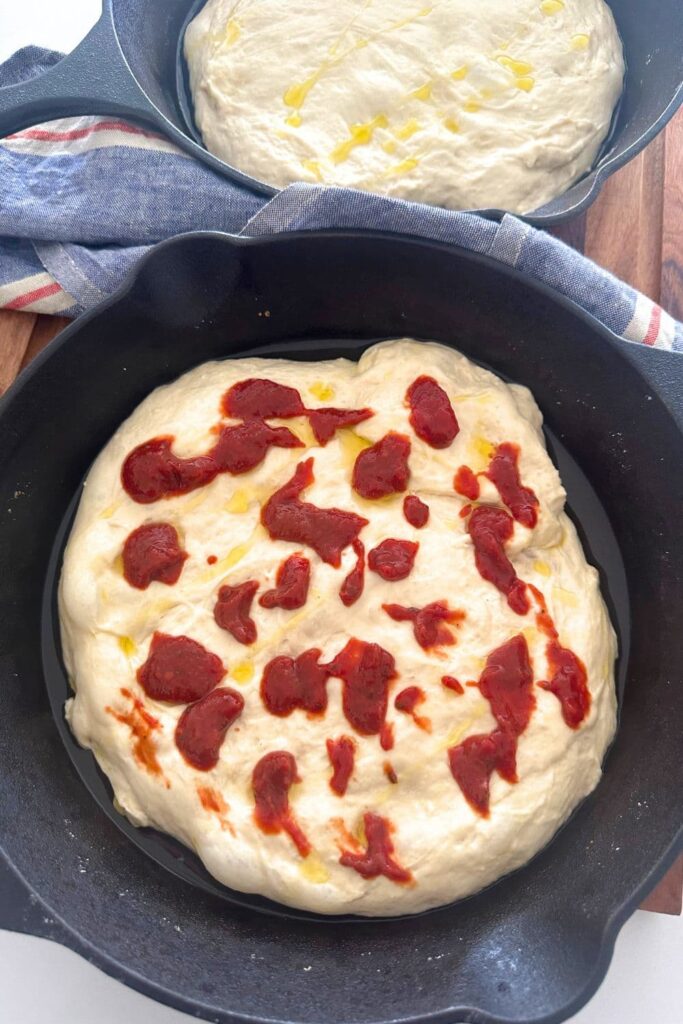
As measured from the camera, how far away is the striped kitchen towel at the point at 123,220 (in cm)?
215

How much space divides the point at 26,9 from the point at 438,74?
1.26 m

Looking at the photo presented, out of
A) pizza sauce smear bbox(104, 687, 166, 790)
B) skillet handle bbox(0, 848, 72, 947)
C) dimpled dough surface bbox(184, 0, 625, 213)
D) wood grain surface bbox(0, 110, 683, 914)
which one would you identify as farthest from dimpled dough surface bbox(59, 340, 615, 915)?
dimpled dough surface bbox(184, 0, 625, 213)

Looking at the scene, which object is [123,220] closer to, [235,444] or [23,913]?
[235,444]

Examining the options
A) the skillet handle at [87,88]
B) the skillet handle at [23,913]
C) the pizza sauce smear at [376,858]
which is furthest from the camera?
the skillet handle at [87,88]

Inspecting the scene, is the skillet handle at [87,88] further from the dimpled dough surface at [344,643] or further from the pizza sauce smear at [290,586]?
the pizza sauce smear at [290,586]

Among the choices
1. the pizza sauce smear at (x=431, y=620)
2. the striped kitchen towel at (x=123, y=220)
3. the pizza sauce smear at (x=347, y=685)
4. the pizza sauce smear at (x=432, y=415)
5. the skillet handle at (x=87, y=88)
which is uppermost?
the skillet handle at (x=87, y=88)

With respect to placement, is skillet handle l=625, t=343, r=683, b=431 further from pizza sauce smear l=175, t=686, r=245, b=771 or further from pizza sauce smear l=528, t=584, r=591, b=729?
pizza sauce smear l=175, t=686, r=245, b=771

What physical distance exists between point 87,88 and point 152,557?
1158 mm

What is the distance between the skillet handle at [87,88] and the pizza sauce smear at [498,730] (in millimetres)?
1599

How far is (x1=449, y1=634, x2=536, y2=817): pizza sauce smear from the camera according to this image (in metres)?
2.04

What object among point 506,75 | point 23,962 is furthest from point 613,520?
point 23,962

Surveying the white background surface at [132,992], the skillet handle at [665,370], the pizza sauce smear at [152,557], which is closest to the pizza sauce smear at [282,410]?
the pizza sauce smear at [152,557]

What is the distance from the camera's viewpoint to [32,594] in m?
2.29

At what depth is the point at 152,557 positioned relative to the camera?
2.12 metres
